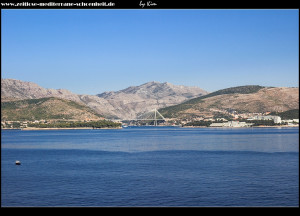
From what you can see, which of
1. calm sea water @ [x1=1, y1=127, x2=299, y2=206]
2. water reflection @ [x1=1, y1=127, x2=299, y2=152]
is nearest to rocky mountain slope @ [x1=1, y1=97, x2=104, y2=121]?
water reflection @ [x1=1, y1=127, x2=299, y2=152]

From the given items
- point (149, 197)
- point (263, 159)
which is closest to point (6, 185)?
point (149, 197)

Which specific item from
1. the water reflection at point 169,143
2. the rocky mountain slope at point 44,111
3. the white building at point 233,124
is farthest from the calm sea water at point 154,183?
the rocky mountain slope at point 44,111

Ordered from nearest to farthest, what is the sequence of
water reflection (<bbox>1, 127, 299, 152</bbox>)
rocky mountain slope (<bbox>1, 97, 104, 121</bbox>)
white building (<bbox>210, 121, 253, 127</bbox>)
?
water reflection (<bbox>1, 127, 299, 152</bbox>)
white building (<bbox>210, 121, 253, 127</bbox>)
rocky mountain slope (<bbox>1, 97, 104, 121</bbox>)

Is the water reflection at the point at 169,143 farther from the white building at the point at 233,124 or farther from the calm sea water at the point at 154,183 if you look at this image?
the white building at the point at 233,124

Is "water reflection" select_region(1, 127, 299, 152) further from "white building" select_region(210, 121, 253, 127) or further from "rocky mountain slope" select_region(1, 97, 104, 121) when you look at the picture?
"rocky mountain slope" select_region(1, 97, 104, 121)

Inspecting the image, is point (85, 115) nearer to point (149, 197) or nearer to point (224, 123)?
point (224, 123)

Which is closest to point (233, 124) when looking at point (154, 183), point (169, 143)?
point (169, 143)
